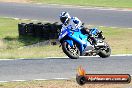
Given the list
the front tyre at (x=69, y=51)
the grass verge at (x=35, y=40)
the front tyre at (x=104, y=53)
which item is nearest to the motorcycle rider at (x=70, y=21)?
the front tyre at (x=69, y=51)

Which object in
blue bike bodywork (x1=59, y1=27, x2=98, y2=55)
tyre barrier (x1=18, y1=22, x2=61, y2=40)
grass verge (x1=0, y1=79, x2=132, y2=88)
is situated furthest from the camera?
tyre barrier (x1=18, y1=22, x2=61, y2=40)

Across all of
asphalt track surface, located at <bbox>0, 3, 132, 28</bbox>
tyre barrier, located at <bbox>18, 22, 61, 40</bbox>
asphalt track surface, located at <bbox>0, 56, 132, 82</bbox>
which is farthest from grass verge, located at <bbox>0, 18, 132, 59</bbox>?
asphalt track surface, located at <bbox>0, 56, 132, 82</bbox>

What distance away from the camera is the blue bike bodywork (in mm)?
14273

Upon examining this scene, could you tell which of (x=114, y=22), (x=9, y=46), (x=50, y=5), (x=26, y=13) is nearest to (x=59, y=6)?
(x=50, y=5)

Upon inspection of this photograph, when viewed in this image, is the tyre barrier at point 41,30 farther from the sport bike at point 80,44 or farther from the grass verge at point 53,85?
the grass verge at point 53,85

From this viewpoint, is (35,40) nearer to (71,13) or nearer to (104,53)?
(104,53)

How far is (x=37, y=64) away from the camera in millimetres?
13195

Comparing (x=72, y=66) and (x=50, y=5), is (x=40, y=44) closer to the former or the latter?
(x=72, y=66)

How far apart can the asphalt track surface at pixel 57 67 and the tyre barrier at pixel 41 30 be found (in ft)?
27.3

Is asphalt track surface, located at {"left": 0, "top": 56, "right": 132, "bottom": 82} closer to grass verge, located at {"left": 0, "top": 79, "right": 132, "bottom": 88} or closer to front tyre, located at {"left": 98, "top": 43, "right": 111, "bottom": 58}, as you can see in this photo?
front tyre, located at {"left": 98, "top": 43, "right": 111, "bottom": 58}

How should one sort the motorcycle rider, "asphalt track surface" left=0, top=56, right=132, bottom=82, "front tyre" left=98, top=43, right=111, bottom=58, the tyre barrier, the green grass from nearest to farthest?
"asphalt track surface" left=0, top=56, right=132, bottom=82, the motorcycle rider, "front tyre" left=98, top=43, right=111, bottom=58, the tyre barrier, the green grass

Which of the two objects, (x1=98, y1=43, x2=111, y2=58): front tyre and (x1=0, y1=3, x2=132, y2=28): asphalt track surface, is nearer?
(x1=98, y1=43, x2=111, y2=58): front tyre

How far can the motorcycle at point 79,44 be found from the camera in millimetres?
14250

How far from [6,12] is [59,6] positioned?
474cm
